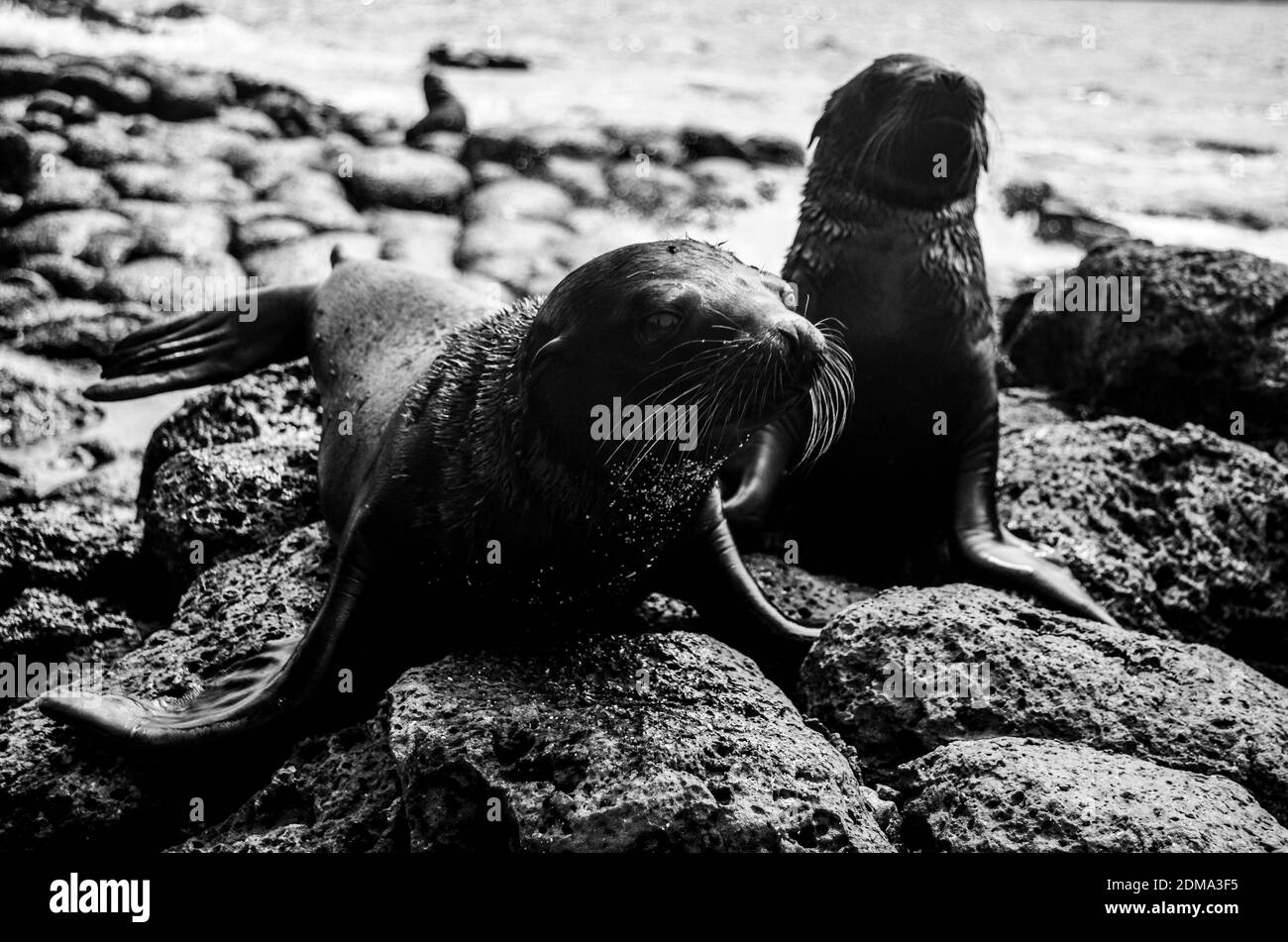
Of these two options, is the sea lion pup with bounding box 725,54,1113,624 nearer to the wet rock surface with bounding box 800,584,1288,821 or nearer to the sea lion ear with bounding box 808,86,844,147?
the sea lion ear with bounding box 808,86,844,147

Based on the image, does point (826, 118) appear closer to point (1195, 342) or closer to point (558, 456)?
point (1195, 342)

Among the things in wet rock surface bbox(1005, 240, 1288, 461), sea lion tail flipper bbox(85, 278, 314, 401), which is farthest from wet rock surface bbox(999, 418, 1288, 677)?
sea lion tail flipper bbox(85, 278, 314, 401)

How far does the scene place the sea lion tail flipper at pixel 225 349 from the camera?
5.86 m

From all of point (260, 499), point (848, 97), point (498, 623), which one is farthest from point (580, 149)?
point (498, 623)

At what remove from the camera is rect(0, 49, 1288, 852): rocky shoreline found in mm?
3377

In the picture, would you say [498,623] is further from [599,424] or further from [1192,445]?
[1192,445]

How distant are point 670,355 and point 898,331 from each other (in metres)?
2.12

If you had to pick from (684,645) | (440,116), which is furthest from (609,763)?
(440,116)

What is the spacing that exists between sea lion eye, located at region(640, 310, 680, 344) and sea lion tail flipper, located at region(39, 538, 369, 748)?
112cm

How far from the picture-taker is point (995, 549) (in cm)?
509

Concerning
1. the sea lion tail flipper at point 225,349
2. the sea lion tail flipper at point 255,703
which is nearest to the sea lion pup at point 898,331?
the sea lion tail flipper at point 255,703

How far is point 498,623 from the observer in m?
3.99

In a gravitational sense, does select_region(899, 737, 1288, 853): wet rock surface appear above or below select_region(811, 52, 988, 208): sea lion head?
below

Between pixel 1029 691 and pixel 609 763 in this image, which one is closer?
pixel 609 763
